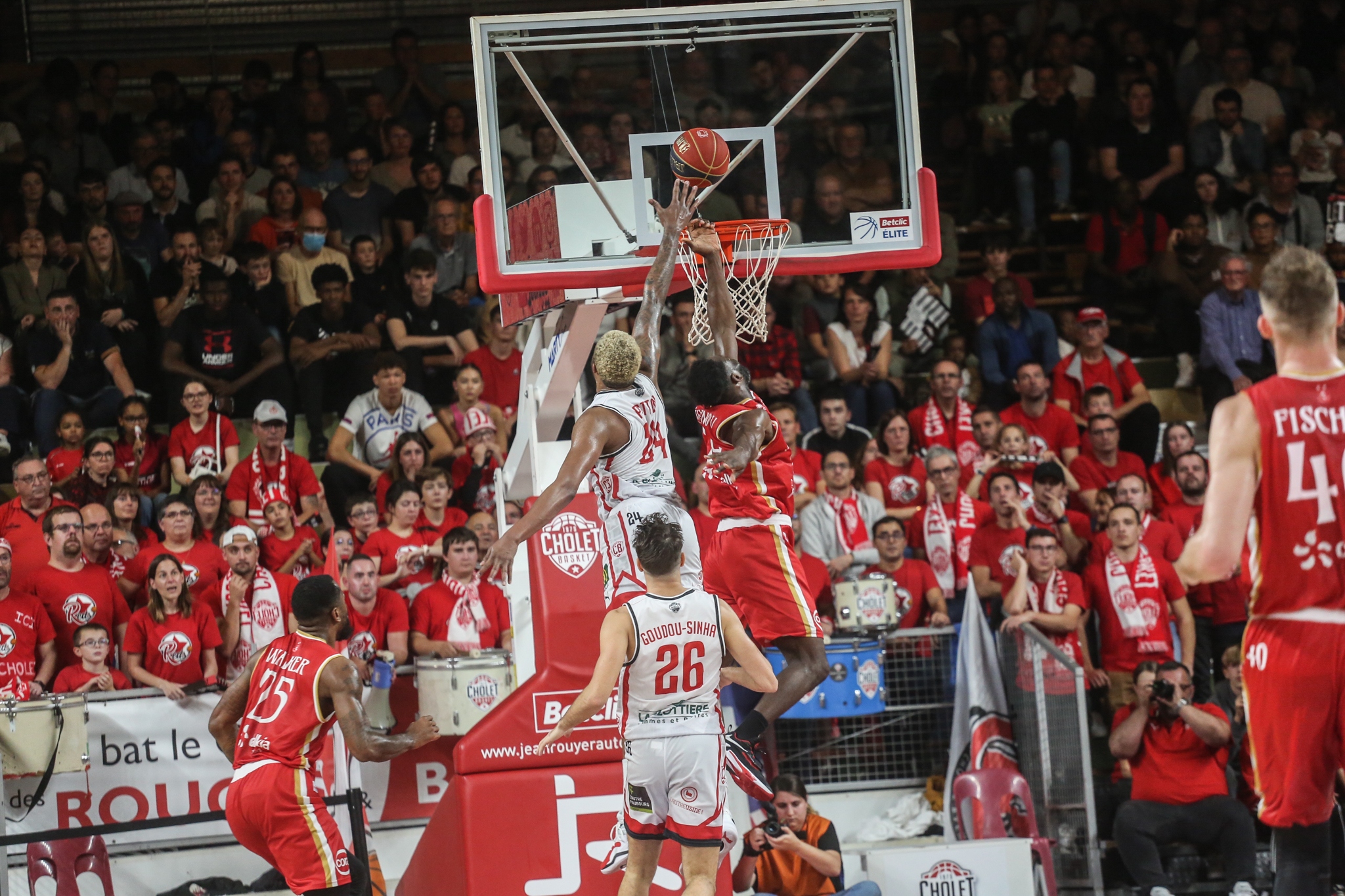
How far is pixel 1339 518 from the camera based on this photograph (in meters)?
4.77

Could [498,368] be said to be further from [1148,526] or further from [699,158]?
[699,158]

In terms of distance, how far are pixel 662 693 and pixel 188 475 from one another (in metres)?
6.29

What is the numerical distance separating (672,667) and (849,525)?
4705mm

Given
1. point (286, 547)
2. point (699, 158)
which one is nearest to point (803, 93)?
point (699, 158)

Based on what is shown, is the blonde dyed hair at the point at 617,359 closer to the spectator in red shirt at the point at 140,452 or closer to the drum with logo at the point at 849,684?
the drum with logo at the point at 849,684

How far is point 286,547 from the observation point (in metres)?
11.1

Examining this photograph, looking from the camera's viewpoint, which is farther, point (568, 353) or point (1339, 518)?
point (568, 353)

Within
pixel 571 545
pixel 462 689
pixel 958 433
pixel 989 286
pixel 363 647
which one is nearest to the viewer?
pixel 571 545

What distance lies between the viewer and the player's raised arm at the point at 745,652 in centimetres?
685

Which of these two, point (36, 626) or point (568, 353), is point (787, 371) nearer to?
point (568, 353)

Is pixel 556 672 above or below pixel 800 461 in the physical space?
below

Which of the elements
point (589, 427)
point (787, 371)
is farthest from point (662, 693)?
point (787, 371)

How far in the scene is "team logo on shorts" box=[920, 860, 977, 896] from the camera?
9516 millimetres

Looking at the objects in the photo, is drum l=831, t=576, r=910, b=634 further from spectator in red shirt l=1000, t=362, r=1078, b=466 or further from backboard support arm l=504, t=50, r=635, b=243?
backboard support arm l=504, t=50, r=635, b=243
